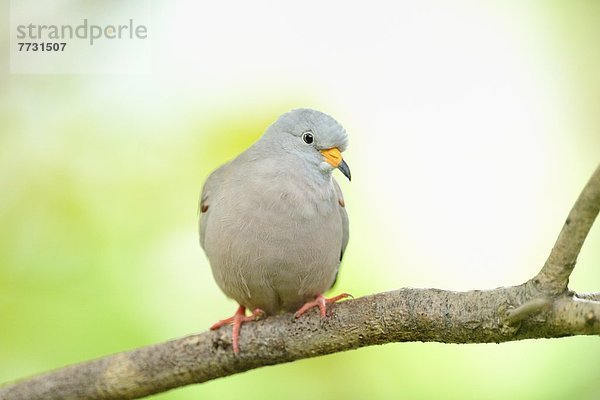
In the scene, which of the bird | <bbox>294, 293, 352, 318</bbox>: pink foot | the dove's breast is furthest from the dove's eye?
<bbox>294, 293, 352, 318</bbox>: pink foot

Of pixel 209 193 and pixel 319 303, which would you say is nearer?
pixel 319 303

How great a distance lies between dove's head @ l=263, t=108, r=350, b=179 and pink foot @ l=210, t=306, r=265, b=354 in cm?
77

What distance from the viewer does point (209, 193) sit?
13.5 ft

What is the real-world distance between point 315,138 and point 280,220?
52cm

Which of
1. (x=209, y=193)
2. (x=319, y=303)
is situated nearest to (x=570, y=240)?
(x=319, y=303)

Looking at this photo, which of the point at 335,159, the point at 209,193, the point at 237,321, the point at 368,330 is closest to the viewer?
the point at 368,330

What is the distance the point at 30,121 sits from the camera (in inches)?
224

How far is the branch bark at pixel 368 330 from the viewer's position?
108 inches

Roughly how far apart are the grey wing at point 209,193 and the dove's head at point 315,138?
0.31m

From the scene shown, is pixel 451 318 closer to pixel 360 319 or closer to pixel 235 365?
pixel 360 319

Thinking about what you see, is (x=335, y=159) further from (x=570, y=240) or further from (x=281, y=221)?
(x=570, y=240)

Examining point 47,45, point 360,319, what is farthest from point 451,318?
point 47,45

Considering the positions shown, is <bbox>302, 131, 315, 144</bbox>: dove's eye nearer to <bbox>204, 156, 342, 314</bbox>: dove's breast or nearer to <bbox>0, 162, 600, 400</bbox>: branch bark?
<bbox>204, 156, 342, 314</bbox>: dove's breast

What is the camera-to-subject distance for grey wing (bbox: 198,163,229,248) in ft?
13.3
